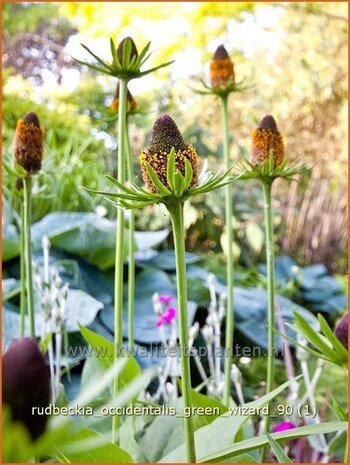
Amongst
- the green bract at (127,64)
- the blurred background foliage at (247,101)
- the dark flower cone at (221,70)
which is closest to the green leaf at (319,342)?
the green bract at (127,64)

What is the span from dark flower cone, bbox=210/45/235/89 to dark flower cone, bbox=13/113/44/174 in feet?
0.59

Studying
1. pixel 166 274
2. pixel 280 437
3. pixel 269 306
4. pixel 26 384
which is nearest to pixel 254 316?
pixel 166 274

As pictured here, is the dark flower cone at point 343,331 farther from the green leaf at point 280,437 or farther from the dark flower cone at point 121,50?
the dark flower cone at point 121,50

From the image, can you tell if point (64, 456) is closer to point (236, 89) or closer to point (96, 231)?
point (236, 89)

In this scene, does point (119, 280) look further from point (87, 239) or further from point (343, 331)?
point (87, 239)

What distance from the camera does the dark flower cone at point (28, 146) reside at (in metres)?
0.55

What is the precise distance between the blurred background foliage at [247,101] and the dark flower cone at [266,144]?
1597mm

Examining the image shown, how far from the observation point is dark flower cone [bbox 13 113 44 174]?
1.79 ft

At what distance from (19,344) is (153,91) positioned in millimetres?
2692

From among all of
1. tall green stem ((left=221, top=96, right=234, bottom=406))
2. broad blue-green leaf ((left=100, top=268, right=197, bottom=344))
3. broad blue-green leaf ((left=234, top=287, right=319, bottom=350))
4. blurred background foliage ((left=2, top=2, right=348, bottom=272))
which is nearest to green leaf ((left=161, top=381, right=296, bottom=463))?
tall green stem ((left=221, top=96, right=234, bottom=406))

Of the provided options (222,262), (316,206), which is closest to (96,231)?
(222,262)

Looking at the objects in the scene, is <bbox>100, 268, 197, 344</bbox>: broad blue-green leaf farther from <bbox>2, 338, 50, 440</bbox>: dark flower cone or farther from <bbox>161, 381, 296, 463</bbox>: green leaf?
<bbox>2, 338, 50, 440</bbox>: dark flower cone

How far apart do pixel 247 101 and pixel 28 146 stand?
2.56 meters

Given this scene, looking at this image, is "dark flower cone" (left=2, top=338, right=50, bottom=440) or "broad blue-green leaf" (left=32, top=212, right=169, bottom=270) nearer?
"dark flower cone" (left=2, top=338, right=50, bottom=440)
